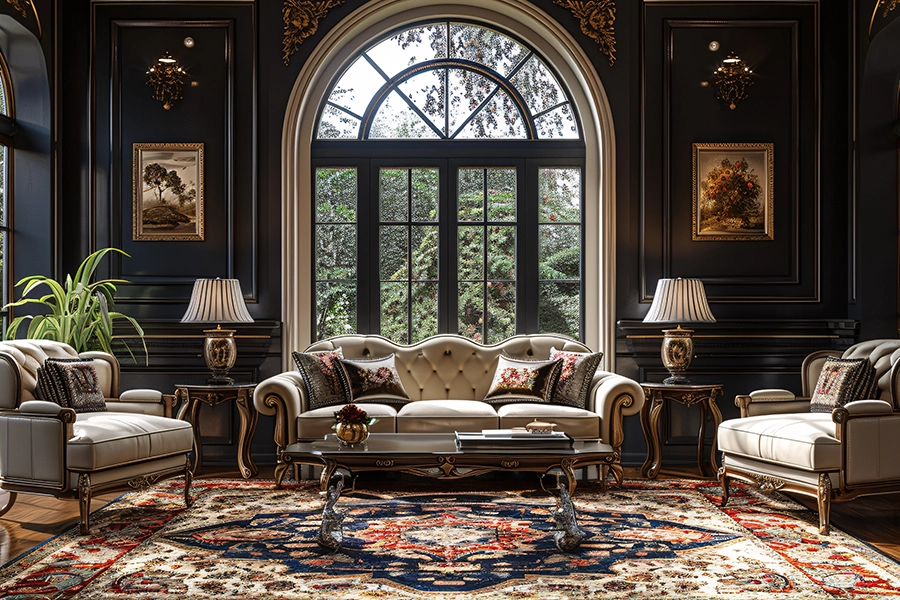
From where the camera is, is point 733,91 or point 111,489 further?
point 733,91

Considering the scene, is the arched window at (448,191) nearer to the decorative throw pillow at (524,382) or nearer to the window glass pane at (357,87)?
the window glass pane at (357,87)

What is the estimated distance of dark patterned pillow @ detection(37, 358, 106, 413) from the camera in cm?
423

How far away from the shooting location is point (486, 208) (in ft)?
19.9

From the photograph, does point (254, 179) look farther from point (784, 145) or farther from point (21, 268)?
point (784, 145)

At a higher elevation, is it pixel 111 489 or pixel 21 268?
pixel 21 268

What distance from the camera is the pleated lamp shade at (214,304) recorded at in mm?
5262

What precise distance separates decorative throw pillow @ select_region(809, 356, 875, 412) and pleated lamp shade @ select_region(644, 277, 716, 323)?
96cm

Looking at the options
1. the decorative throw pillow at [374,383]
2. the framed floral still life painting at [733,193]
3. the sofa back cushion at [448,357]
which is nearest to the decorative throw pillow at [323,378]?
the decorative throw pillow at [374,383]

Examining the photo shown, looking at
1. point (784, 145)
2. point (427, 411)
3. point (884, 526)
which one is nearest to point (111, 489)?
point (427, 411)

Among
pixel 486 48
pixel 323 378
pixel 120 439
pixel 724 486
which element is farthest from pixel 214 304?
pixel 724 486


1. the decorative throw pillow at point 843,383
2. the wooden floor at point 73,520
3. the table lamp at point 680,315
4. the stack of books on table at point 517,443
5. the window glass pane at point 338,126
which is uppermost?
the window glass pane at point 338,126

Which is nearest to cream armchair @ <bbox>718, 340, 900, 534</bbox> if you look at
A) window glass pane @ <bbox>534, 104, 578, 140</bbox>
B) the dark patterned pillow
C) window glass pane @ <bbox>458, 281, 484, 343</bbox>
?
window glass pane @ <bbox>458, 281, 484, 343</bbox>

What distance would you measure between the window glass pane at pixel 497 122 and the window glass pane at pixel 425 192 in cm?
38

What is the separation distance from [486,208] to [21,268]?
3.40 m
